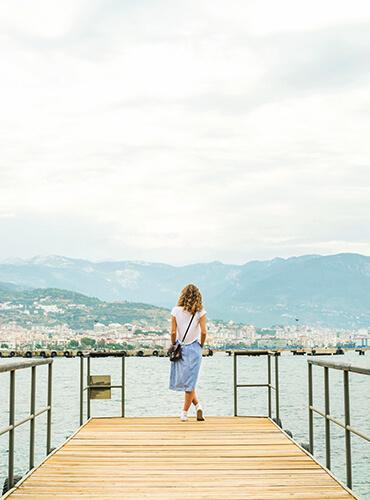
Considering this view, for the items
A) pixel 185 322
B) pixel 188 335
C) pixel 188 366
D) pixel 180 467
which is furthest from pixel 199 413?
pixel 180 467

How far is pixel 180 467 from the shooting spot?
7.16 metres

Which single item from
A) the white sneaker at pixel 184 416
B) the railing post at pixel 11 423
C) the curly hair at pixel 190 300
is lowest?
the white sneaker at pixel 184 416

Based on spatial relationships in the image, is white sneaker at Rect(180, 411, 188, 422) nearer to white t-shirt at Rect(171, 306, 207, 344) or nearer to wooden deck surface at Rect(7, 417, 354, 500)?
wooden deck surface at Rect(7, 417, 354, 500)

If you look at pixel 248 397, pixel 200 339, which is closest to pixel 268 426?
pixel 200 339

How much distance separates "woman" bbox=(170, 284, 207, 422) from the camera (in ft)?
33.4

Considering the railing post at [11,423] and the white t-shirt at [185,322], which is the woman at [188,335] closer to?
the white t-shirt at [185,322]

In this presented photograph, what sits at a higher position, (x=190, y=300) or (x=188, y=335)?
(x=190, y=300)

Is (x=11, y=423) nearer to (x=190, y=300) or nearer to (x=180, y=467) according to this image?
(x=180, y=467)

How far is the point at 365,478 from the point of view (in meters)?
21.0

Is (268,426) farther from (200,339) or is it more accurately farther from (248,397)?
(248,397)

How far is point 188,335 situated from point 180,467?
332 cm

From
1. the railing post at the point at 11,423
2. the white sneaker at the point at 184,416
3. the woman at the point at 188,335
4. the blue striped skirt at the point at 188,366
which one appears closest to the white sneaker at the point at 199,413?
the woman at the point at 188,335

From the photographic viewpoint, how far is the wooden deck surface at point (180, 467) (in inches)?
237

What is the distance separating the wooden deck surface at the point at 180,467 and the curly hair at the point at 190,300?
1.47 m
